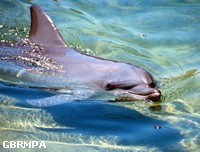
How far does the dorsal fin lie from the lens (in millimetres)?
6188

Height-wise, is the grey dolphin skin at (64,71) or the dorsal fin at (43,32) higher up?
the dorsal fin at (43,32)

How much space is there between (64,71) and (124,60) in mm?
1473

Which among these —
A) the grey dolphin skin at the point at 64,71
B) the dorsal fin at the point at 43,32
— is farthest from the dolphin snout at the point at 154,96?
the dorsal fin at the point at 43,32

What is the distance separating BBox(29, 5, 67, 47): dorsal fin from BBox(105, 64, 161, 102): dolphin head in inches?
43.9

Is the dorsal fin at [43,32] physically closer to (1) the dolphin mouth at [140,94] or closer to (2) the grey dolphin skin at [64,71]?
(2) the grey dolphin skin at [64,71]

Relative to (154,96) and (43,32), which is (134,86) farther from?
(43,32)

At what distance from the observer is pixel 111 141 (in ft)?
13.5

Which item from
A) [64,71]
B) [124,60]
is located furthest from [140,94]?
[124,60]

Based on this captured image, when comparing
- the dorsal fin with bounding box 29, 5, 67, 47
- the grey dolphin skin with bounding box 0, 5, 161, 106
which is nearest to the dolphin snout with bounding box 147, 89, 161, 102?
the grey dolphin skin with bounding box 0, 5, 161, 106

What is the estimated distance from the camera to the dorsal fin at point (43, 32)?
244 inches

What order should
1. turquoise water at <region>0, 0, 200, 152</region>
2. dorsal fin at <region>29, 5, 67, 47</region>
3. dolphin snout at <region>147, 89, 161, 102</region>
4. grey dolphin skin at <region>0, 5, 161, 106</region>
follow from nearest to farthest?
turquoise water at <region>0, 0, 200, 152</region> → dolphin snout at <region>147, 89, 161, 102</region> → grey dolphin skin at <region>0, 5, 161, 106</region> → dorsal fin at <region>29, 5, 67, 47</region>

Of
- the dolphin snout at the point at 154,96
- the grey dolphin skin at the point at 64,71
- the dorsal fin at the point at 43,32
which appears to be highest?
the dorsal fin at the point at 43,32

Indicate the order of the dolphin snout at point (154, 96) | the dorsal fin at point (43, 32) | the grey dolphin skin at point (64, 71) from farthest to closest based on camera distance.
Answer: the dorsal fin at point (43, 32), the grey dolphin skin at point (64, 71), the dolphin snout at point (154, 96)

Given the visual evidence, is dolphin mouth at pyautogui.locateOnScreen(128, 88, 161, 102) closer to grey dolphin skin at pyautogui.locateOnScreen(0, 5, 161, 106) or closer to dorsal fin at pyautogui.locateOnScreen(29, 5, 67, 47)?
grey dolphin skin at pyautogui.locateOnScreen(0, 5, 161, 106)
